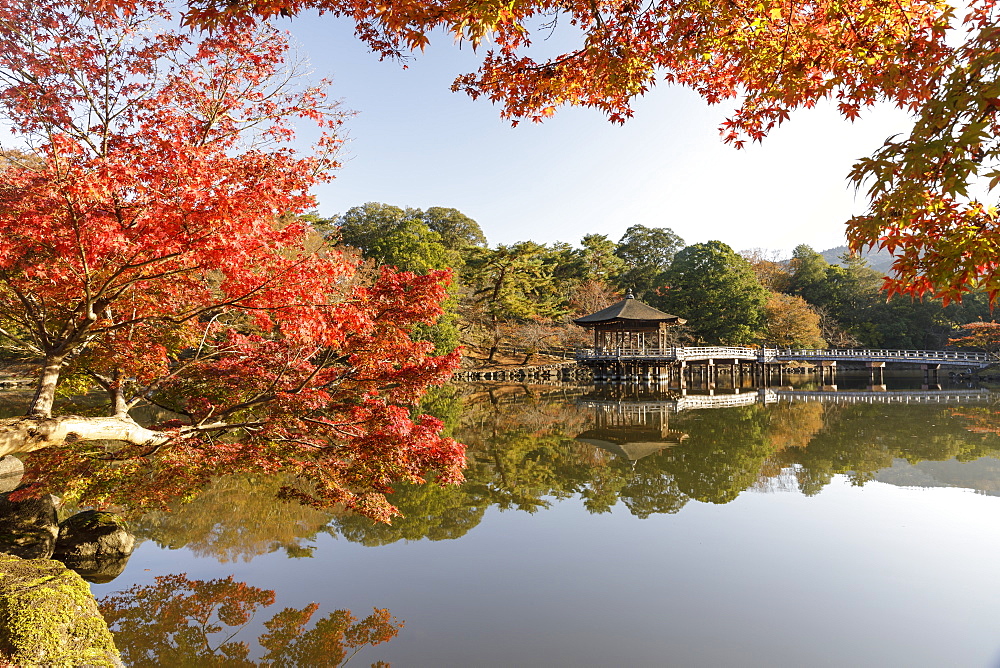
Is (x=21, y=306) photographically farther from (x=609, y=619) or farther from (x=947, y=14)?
(x=947, y=14)

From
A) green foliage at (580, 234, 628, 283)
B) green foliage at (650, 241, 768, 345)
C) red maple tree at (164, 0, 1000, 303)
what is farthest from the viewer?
green foliage at (580, 234, 628, 283)

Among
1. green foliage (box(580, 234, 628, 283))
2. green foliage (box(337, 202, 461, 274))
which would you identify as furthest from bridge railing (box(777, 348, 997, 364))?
green foliage (box(337, 202, 461, 274))

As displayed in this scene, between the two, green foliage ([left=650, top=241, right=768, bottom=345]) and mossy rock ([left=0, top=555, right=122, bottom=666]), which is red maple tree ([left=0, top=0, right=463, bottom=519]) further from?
green foliage ([left=650, top=241, right=768, bottom=345])

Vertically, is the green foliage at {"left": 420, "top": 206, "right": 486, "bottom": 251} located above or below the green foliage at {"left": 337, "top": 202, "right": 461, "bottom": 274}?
above

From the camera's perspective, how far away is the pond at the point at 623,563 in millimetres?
3094

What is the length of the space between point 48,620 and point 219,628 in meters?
0.96

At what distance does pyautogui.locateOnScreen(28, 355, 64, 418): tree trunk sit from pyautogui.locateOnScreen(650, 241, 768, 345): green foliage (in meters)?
29.4

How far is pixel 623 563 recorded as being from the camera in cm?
428

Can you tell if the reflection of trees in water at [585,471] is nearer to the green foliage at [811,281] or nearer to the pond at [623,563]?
the pond at [623,563]

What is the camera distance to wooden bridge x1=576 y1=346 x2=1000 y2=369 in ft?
73.6

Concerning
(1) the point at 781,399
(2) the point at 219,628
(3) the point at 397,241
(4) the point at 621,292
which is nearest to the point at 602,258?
(4) the point at 621,292

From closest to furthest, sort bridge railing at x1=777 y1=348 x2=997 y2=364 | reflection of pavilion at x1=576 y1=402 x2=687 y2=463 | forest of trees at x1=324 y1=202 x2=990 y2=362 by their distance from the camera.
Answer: reflection of pavilion at x1=576 y1=402 x2=687 y2=463 < bridge railing at x1=777 y1=348 x2=997 y2=364 < forest of trees at x1=324 y1=202 x2=990 y2=362

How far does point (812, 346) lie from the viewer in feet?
96.8

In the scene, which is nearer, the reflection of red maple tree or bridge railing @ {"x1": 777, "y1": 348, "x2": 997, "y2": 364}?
the reflection of red maple tree
